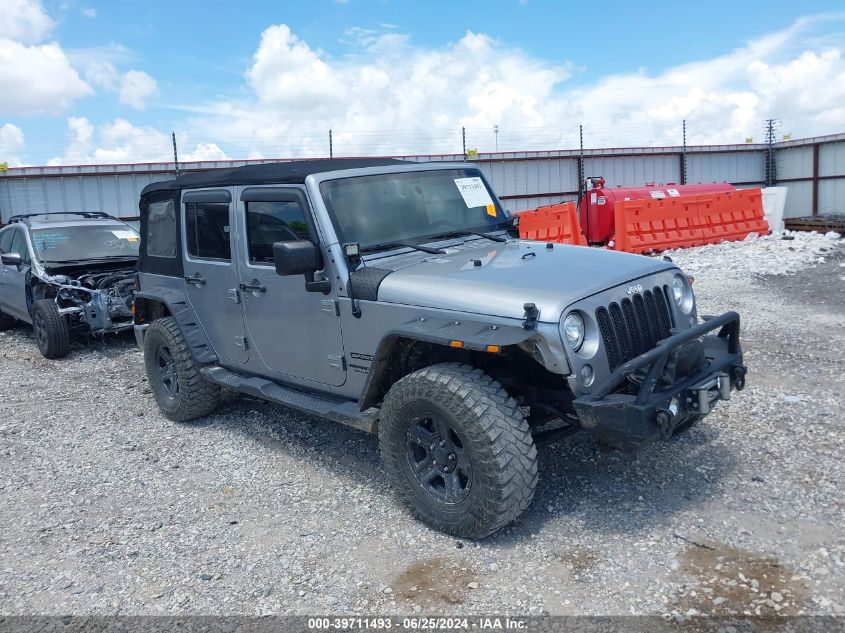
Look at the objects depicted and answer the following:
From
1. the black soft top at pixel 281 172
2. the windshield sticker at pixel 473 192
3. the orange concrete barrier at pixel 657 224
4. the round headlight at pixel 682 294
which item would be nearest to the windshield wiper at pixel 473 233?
the windshield sticker at pixel 473 192

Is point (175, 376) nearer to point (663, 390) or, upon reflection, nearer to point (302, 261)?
point (302, 261)

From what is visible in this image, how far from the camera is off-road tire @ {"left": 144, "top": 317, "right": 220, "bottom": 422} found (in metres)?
5.70

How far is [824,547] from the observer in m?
3.54

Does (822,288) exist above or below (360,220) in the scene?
below

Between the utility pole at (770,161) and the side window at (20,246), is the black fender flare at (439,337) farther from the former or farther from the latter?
the utility pole at (770,161)

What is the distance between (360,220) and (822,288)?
8.48 m

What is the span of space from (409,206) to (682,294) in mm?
1817

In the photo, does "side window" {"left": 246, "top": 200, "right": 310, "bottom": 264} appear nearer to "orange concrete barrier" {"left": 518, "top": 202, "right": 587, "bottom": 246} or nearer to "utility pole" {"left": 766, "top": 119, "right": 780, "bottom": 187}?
"orange concrete barrier" {"left": 518, "top": 202, "right": 587, "bottom": 246}

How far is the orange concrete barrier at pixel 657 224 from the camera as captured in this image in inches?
534

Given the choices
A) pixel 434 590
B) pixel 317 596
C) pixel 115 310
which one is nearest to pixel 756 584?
pixel 434 590

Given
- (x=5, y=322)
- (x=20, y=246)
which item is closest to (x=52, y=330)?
(x=20, y=246)

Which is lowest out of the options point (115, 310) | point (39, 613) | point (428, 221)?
point (39, 613)

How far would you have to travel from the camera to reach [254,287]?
16.1 ft

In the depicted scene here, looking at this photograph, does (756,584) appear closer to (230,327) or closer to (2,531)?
(230,327)
